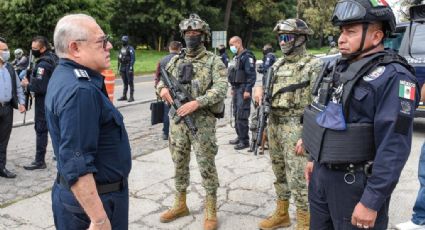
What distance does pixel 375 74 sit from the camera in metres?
2.25

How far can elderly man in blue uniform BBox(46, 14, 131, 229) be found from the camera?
6.68ft

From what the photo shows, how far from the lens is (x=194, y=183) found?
5.39m

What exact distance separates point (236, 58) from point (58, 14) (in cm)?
1943

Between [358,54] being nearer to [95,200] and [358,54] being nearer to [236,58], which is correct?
[95,200]

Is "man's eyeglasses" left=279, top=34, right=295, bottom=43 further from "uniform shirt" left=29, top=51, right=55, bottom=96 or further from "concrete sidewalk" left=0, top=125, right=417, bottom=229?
"uniform shirt" left=29, top=51, right=55, bottom=96

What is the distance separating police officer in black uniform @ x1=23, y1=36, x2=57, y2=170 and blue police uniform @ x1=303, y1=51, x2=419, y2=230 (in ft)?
14.7

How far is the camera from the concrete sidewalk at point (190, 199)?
13.9 feet

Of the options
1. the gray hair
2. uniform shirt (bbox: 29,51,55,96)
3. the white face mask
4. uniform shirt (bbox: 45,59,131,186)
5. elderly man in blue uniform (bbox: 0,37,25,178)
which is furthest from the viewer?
uniform shirt (bbox: 29,51,55,96)

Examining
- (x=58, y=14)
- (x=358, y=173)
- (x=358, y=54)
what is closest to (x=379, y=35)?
(x=358, y=54)

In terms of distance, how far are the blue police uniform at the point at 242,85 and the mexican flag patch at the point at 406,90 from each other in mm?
4993

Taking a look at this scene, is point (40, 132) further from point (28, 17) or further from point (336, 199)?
point (28, 17)

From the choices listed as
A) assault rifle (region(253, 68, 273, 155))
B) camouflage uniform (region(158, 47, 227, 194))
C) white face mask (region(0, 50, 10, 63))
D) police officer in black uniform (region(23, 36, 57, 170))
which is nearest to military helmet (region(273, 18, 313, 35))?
assault rifle (region(253, 68, 273, 155))

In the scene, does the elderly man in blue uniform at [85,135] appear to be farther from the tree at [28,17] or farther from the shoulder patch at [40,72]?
the tree at [28,17]

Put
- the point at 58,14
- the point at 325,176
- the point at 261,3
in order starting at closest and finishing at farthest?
the point at 325,176 → the point at 58,14 → the point at 261,3
